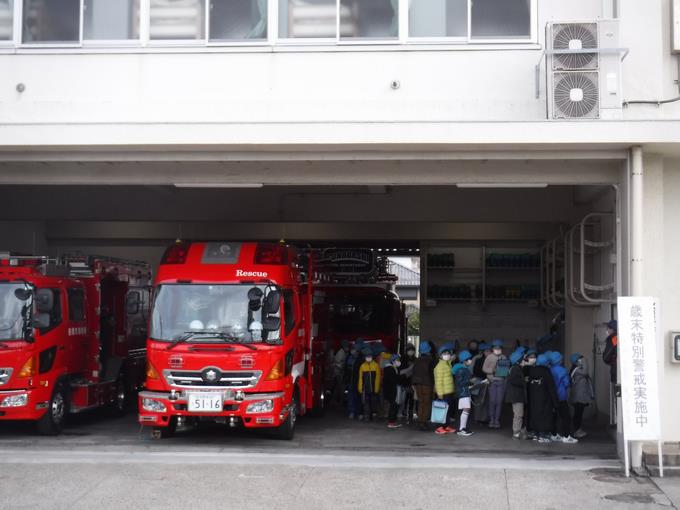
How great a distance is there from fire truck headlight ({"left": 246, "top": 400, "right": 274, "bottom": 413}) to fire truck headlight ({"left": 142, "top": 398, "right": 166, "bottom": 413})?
1.20 metres

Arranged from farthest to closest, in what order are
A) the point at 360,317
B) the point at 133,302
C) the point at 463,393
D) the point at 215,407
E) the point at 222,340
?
the point at 360,317 < the point at 133,302 < the point at 463,393 < the point at 222,340 < the point at 215,407

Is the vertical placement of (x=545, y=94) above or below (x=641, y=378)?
above

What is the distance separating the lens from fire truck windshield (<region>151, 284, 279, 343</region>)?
12836mm

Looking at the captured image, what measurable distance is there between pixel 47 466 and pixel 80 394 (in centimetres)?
400

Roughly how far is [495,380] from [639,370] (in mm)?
4696

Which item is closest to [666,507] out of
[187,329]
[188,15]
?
[187,329]

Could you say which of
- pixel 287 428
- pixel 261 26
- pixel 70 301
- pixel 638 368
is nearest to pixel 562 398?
pixel 638 368

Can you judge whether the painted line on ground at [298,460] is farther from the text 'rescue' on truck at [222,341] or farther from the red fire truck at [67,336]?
the red fire truck at [67,336]

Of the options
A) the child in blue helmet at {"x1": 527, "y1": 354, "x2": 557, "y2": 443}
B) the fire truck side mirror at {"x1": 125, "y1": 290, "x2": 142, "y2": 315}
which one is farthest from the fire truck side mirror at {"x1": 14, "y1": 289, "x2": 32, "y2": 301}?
the child in blue helmet at {"x1": 527, "y1": 354, "x2": 557, "y2": 443}

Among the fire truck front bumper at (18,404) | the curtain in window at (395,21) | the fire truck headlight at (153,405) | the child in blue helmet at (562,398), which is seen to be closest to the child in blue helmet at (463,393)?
the child in blue helmet at (562,398)

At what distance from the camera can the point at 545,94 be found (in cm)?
1230

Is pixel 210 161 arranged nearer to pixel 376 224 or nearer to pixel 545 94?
pixel 545 94

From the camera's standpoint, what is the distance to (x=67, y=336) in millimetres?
14562

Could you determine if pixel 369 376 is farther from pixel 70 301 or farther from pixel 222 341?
pixel 70 301
